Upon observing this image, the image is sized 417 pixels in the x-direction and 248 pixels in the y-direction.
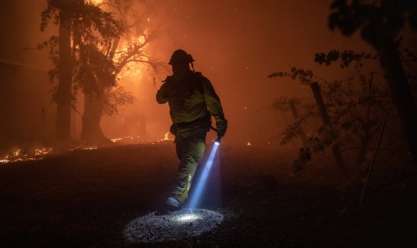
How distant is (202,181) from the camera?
21.0ft

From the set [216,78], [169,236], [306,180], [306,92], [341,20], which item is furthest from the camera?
[216,78]

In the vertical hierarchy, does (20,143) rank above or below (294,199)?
above

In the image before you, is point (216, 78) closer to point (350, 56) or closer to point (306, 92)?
point (306, 92)

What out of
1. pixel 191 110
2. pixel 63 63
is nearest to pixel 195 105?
pixel 191 110

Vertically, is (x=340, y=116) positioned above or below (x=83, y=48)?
below

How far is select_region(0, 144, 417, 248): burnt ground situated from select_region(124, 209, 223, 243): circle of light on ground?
150 millimetres

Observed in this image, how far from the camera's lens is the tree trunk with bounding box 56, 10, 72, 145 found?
18.0 metres

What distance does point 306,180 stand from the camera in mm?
7555

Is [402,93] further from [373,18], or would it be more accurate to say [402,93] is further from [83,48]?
[83,48]

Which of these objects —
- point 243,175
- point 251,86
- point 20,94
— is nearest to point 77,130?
point 20,94

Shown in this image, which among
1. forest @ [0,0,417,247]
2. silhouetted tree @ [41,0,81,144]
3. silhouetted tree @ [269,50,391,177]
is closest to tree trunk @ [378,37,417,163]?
forest @ [0,0,417,247]

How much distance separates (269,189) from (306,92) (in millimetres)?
16585

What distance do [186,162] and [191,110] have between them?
736 mm

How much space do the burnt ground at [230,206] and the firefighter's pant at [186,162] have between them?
0.56 metres
